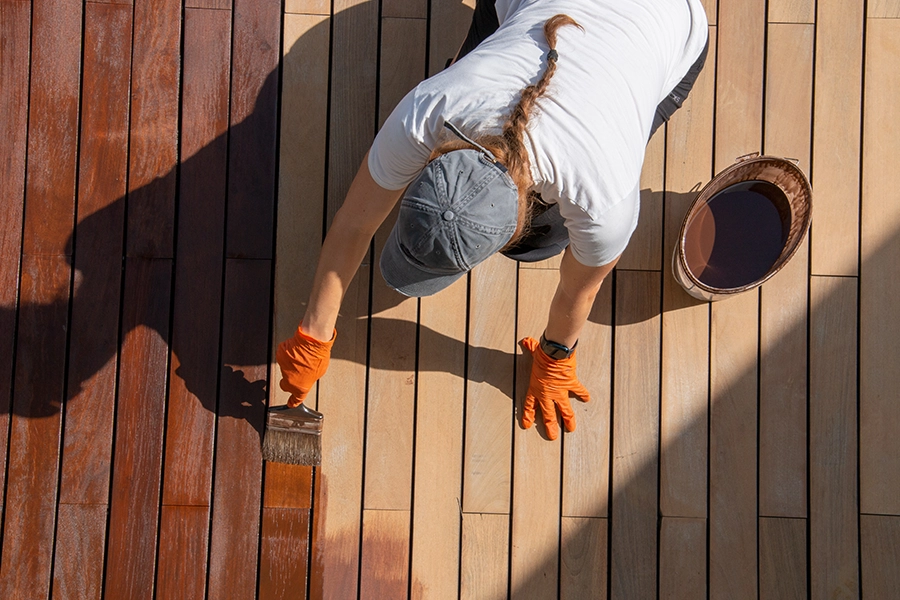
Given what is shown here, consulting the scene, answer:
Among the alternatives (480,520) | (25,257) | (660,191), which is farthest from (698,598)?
A: (25,257)

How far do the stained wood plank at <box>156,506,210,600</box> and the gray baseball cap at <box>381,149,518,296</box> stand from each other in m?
1.28

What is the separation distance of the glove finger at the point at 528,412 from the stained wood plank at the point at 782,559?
0.78m

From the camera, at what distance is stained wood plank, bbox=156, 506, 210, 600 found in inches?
74.3

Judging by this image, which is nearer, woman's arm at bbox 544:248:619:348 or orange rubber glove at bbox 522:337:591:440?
woman's arm at bbox 544:248:619:348

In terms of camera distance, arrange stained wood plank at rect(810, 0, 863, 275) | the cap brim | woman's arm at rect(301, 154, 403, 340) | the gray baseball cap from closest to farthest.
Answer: the gray baseball cap, the cap brim, woman's arm at rect(301, 154, 403, 340), stained wood plank at rect(810, 0, 863, 275)

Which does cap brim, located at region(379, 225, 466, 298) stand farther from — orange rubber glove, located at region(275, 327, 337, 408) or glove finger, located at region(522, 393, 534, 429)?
glove finger, located at region(522, 393, 534, 429)

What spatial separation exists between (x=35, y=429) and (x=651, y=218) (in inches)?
79.5

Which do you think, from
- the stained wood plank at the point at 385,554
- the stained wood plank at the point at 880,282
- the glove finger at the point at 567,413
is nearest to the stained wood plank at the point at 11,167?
the stained wood plank at the point at 385,554

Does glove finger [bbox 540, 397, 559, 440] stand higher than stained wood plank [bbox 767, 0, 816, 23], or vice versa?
stained wood plank [bbox 767, 0, 816, 23]

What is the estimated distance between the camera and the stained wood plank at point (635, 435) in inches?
75.2

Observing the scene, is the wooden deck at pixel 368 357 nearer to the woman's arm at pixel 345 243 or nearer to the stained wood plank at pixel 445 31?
the stained wood plank at pixel 445 31

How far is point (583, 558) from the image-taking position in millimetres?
1910

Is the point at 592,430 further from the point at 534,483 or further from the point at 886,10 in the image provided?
Answer: the point at 886,10

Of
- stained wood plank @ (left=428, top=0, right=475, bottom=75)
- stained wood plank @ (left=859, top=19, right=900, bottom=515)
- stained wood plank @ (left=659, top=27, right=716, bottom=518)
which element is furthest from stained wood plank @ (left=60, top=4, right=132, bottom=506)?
stained wood plank @ (left=859, top=19, right=900, bottom=515)
